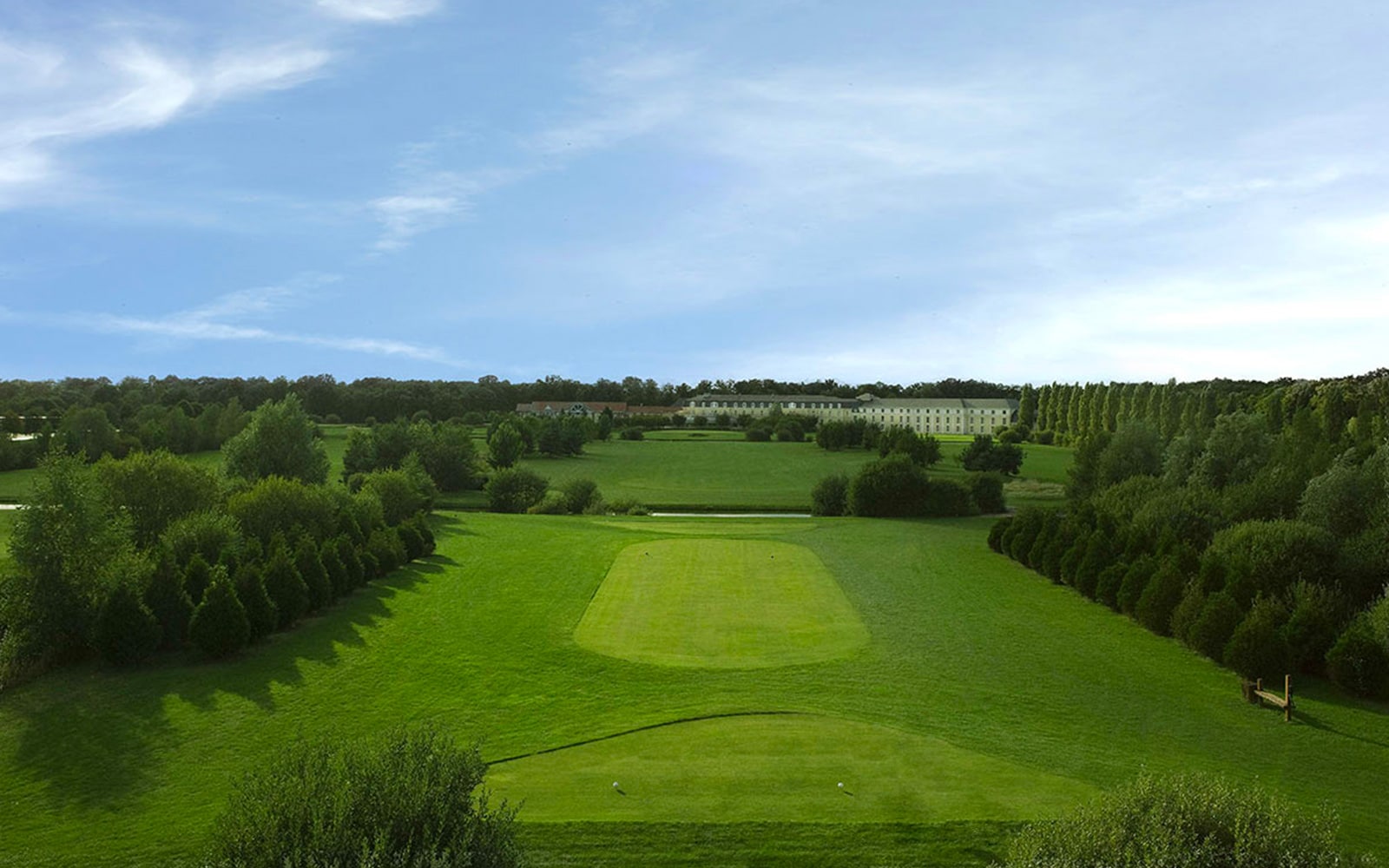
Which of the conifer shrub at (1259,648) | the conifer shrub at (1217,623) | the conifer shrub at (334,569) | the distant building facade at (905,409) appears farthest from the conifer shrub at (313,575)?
the distant building facade at (905,409)

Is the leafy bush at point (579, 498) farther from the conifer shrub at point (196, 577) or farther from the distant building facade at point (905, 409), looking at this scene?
the distant building facade at point (905, 409)

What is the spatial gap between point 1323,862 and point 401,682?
744 inches

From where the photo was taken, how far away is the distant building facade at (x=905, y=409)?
178 m

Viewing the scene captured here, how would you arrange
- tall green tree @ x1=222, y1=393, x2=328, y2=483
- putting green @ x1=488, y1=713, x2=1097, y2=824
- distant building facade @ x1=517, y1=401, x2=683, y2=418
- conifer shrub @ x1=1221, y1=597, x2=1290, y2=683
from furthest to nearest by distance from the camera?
1. distant building facade @ x1=517, y1=401, x2=683, y2=418
2. tall green tree @ x1=222, y1=393, x2=328, y2=483
3. conifer shrub @ x1=1221, y1=597, x2=1290, y2=683
4. putting green @ x1=488, y1=713, x2=1097, y2=824

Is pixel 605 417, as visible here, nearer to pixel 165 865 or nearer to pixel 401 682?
pixel 401 682

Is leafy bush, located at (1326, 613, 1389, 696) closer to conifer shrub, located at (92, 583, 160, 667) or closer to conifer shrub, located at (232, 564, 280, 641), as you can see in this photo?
conifer shrub, located at (232, 564, 280, 641)

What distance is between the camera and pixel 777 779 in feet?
49.2

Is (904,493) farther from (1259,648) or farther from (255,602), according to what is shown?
(255,602)

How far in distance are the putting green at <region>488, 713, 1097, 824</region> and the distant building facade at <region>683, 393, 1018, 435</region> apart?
156m

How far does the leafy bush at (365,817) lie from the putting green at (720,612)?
13.7m

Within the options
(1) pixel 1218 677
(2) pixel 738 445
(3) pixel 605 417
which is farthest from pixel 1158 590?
(3) pixel 605 417

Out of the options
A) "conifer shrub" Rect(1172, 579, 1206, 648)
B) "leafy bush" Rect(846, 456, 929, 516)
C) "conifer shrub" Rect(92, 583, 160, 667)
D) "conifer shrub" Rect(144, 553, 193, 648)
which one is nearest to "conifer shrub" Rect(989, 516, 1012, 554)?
"leafy bush" Rect(846, 456, 929, 516)

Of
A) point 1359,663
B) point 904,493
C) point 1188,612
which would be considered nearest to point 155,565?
point 1188,612

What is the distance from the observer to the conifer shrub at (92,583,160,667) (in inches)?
950
